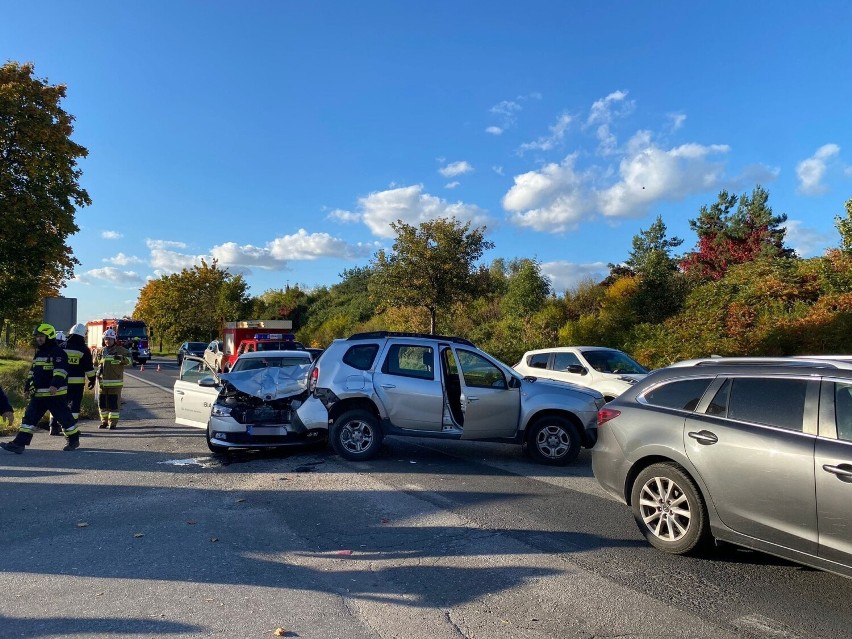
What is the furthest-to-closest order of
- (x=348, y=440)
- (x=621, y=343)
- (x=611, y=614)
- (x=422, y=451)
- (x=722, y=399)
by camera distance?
(x=621, y=343)
(x=422, y=451)
(x=348, y=440)
(x=722, y=399)
(x=611, y=614)

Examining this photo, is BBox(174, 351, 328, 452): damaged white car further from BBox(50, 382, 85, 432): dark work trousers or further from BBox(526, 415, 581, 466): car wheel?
BBox(526, 415, 581, 466): car wheel

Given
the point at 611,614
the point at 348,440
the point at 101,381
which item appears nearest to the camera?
the point at 611,614

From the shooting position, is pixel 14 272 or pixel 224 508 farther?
pixel 14 272

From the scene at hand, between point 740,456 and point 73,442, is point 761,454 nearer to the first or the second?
point 740,456

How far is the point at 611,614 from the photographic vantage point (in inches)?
154

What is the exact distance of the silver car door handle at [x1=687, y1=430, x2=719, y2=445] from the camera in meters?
4.68

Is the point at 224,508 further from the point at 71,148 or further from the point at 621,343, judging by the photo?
the point at 71,148

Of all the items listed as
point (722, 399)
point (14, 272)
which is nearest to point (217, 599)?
point (722, 399)

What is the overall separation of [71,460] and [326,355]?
3.90 meters

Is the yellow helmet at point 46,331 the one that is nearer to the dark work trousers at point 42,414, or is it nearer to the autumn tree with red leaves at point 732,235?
the dark work trousers at point 42,414

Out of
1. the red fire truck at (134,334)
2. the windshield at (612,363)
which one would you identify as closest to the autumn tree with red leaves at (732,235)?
the windshield at (612,363)

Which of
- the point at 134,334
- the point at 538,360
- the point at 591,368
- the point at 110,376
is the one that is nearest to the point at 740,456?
the point at 591,368

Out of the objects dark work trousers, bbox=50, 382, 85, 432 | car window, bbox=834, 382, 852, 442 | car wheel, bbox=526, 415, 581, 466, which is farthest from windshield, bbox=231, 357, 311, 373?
car window, bbox=834, 382, 852, 442

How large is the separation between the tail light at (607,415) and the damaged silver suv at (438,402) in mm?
2878
